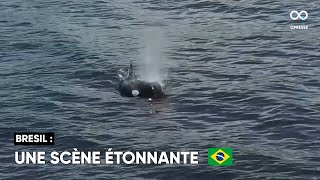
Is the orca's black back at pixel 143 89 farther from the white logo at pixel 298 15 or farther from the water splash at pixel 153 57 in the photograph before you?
the white logo at pixel 298 15

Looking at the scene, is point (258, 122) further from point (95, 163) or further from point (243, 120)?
point (95, 163)

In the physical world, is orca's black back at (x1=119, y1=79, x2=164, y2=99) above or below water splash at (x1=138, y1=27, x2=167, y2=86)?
below

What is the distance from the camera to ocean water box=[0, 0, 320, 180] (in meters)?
47.0

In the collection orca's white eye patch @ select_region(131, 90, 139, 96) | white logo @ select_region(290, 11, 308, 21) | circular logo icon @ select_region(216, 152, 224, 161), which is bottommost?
circular logo icon @ select_region(216, 152, 224, 161)

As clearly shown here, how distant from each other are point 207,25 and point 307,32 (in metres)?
12.3

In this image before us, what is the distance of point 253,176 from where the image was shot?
144 feet

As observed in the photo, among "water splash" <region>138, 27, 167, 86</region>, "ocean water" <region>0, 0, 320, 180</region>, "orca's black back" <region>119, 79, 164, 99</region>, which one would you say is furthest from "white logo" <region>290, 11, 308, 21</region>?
"orca's black back" <region>119, 79, 164, 99</region>

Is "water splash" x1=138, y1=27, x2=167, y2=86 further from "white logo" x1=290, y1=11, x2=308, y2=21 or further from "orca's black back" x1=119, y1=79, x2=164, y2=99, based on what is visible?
"white logo" x1=290, y1=11, x2=308, y2=21

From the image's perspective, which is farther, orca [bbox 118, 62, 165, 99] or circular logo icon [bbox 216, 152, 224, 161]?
orca [bbox 118, 62, 165, 99]

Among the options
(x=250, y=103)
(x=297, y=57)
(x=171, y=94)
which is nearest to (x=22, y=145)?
(x=171, y=94)

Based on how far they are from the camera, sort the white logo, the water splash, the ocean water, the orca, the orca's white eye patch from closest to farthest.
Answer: the ocean water
the orca
the orca's white eye patch
the water splash
the white logo

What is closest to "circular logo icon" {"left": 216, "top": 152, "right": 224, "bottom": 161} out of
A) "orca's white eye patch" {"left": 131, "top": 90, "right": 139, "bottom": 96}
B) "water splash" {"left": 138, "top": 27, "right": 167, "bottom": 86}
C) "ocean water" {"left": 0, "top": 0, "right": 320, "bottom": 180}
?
"ocean water" {"left": 0, "top": 0, "right": 320, "bottom": 180}

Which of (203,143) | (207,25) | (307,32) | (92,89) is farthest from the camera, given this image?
(207,25)

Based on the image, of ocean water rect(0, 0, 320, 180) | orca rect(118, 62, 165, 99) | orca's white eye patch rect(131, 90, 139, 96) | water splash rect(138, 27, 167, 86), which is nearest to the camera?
ocean water rect(0, 0, 320, 180)
